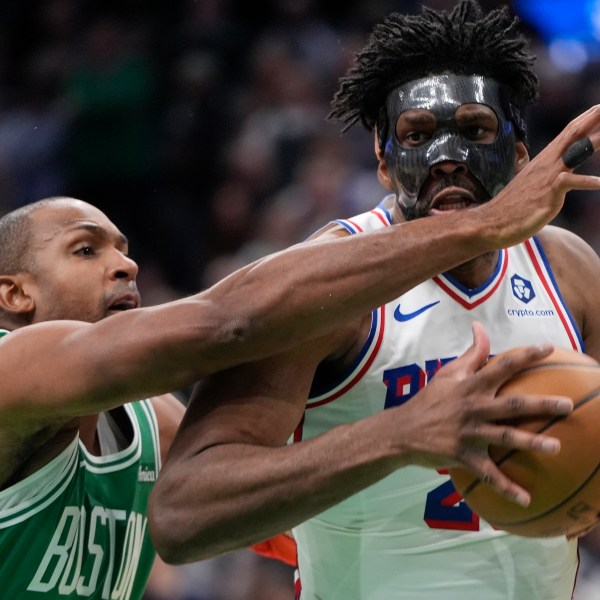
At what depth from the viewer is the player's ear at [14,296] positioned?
148 inches

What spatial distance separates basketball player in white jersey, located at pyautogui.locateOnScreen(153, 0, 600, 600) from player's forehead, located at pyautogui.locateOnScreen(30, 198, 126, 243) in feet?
2.70

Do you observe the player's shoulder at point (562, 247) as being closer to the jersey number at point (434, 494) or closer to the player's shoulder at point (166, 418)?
the jersey number at point (434, 494)

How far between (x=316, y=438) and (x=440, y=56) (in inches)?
57.3

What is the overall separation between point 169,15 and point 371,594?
6.14 meters

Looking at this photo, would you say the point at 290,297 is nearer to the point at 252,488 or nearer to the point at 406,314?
the point at 252,488

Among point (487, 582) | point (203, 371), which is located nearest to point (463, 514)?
point (487, 582)

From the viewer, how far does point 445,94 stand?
11.5ft

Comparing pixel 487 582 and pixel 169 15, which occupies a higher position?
pixel 169 15

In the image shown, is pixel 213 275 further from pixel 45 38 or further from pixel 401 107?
pixel 401 107

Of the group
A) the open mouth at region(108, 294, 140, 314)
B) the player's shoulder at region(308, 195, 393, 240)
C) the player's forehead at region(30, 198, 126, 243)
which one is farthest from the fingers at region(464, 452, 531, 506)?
the player's forehead at region(30, 198, 126, 243)

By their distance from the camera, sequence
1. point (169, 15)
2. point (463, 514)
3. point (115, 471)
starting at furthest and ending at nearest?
point (169, 15)
point (115, 471)
point (463, 514)

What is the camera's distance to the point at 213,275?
7.41 m

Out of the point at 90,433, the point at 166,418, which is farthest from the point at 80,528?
the point at 166,418

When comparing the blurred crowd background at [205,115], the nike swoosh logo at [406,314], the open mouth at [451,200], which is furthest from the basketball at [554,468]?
the blurred crowd background at [205,115]
